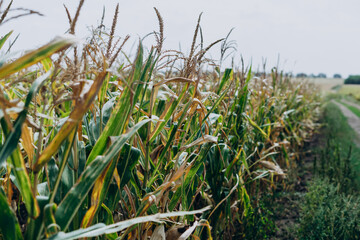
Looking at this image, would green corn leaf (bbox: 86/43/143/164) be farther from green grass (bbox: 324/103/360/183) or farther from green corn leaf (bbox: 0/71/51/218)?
green grass (bbox: 324/103/360/183)

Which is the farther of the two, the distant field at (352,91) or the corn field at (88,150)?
the distant field at (352,91)

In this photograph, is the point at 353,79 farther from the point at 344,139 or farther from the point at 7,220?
the point at 7,220

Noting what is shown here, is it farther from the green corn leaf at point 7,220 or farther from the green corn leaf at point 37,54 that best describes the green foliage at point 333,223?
the green corn leaf at point 37,54

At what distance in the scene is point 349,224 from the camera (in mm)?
2580

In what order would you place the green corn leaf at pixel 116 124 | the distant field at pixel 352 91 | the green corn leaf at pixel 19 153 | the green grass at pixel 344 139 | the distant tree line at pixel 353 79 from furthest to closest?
1. the distant tree line at pixel 353 79
2. the distant field at pixel 352 91
3. the green grass at pixel 344 139
4. the green corn leaf at pixel 116 124
5. the green corn leaf at pixel 19 153

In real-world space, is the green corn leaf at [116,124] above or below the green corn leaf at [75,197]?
above

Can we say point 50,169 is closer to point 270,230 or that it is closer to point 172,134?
point 172,134

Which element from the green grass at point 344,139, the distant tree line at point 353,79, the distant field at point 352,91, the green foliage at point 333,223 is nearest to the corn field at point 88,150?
the green foliage at point 333,223

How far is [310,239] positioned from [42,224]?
2.48 m

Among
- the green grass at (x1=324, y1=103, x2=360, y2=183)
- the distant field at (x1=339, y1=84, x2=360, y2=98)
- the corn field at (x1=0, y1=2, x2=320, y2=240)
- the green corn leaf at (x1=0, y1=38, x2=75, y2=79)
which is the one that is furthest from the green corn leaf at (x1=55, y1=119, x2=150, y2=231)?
the distant field at (x1=339, y1=84, x2=360, y2=98)

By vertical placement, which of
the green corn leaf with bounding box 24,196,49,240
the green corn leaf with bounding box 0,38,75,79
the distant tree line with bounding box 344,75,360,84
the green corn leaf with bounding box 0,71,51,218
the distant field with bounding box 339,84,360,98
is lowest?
the distant field with bounding box 339,84,360,98

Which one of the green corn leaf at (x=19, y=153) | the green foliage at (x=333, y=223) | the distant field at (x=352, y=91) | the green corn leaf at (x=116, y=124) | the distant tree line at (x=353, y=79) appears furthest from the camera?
the distant tree line at (x=353, y=79)

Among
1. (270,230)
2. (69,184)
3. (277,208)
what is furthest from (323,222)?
(69,184)

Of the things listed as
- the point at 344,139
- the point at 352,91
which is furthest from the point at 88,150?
the point at 352,91
